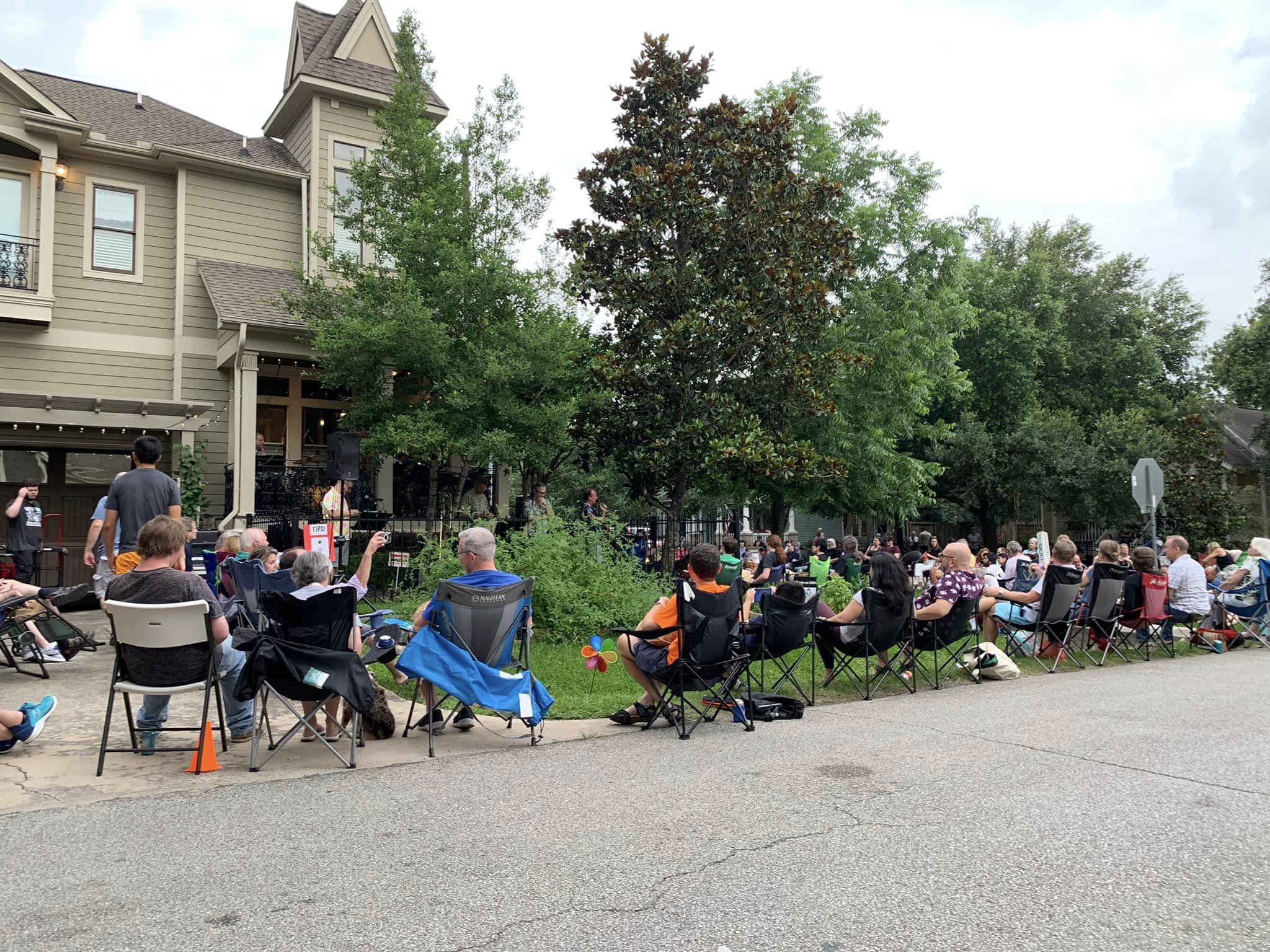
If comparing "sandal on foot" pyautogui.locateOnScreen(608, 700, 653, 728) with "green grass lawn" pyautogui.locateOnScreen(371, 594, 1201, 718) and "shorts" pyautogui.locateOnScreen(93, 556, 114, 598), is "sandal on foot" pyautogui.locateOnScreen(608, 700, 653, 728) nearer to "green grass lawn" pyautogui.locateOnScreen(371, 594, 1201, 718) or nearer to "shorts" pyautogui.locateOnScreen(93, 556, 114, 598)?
"green grass lawn" pyautogui.locateOnScreen(371, 594, 1201, 718)

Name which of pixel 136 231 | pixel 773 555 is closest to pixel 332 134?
pixel 136 231

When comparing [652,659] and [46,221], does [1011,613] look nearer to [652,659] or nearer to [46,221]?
[652,659]

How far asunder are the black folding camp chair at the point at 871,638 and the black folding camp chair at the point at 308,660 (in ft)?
13.6

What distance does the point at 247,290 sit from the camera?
16.4m

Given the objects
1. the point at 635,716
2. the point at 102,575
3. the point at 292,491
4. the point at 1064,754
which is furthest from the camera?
the point at 292,491

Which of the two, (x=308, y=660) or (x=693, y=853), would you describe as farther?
(x=308, y=660)

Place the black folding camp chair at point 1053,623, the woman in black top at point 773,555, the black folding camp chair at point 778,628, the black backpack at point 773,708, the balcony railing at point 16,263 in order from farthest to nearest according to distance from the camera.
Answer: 1. the balcony railing at point 16,263
2. the woman in black top at point 773,555
3. the black folding camp chair at point 1053,623
4. the black folding camp chair at point 778,628
5. the black backpack at point 773,708

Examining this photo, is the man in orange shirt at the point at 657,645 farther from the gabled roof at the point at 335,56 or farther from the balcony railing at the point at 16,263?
the gabled roof at the point at 335,56

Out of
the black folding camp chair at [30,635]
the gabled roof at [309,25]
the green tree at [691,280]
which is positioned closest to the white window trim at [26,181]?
the gabled roof at [309,25]

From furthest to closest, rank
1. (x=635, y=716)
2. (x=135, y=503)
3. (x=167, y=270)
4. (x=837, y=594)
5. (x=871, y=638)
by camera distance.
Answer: (x=167, y=270) < (x=837, y=594) < (x=871, y=638) < (x=135, y=503) < (x=635, y=716)

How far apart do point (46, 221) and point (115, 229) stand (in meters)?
1.41

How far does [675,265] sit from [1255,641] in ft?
32.4

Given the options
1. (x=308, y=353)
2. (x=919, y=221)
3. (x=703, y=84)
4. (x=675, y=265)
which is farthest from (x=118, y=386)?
(x=919, y=221)

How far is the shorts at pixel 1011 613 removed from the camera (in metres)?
9.78
